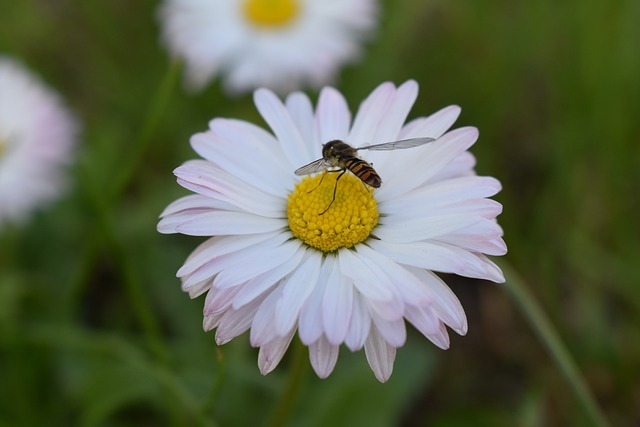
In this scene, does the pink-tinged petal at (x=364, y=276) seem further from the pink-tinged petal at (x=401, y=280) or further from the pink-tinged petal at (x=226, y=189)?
the pink-tinged petal at (x=226, y=189)

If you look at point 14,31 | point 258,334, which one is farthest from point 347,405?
point 14,31

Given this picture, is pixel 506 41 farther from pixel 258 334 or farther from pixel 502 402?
pixel 258 334

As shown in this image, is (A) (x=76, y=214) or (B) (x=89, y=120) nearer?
(A) (x=76, y=214)

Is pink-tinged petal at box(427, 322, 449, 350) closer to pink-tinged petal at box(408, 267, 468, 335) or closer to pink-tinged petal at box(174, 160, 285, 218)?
pink-tinged petal at box(408, 267, 468, 335)

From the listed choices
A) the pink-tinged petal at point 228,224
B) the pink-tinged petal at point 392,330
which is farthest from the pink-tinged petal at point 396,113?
the pink-tinged petal at point 392,330

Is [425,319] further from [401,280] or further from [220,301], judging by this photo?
[220,301]
